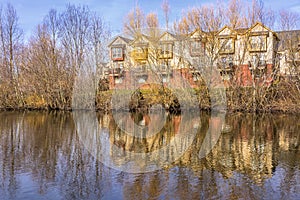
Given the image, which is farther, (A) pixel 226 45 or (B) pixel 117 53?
(B) pixel 117 53

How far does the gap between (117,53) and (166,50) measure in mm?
5318

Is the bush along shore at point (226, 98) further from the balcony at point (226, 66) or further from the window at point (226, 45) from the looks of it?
the window at point (226, 45)

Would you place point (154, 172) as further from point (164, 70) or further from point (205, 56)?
point (205, 56)

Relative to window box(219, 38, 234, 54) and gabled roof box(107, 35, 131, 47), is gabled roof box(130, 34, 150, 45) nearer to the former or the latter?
gabled roof box(107, 35, 131, 47)

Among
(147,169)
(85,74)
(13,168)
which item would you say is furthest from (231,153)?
(85,74)

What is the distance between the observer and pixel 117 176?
757cm

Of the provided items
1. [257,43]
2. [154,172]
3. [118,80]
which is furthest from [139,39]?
[154,172]

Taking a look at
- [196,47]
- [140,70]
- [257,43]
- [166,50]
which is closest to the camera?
[166,50]

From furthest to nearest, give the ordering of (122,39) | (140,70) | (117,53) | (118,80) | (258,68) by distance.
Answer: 1. (117,53)
2. (122,39)
3. (118,80)
4. (140,70)
5. (258,68)

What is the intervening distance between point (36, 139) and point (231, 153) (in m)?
7.55

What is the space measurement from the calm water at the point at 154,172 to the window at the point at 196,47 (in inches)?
504

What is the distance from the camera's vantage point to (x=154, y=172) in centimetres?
788

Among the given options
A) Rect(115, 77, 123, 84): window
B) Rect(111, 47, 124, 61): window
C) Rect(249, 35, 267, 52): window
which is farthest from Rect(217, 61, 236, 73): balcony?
Rect(111, 47, 124, 61): window

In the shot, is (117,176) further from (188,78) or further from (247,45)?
(247,45)
